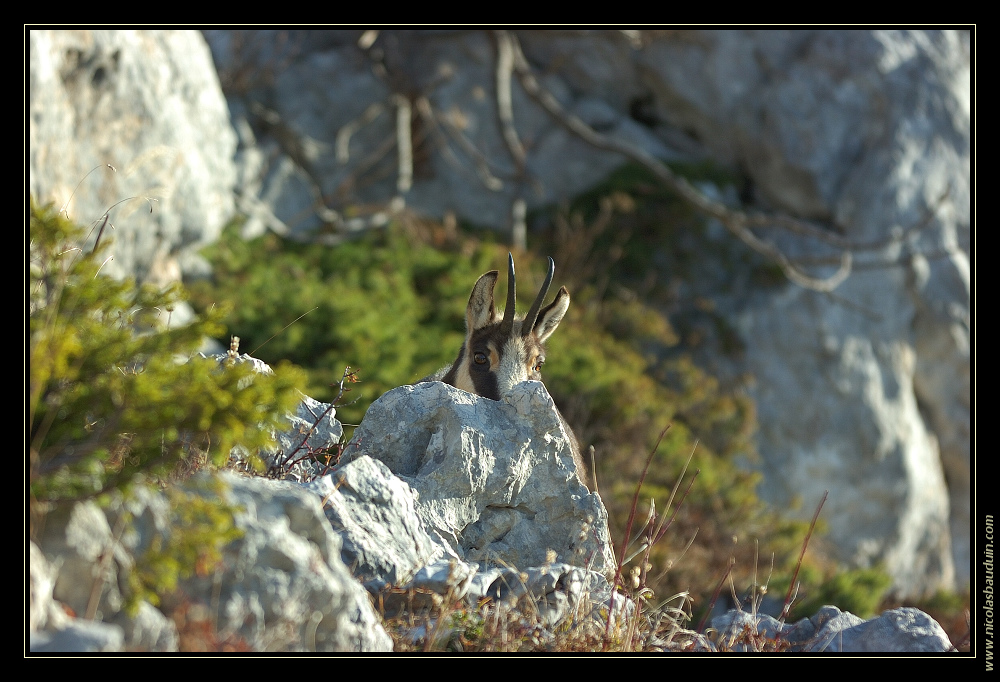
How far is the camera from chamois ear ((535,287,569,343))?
22.8 ft

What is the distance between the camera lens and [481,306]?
7.06 m

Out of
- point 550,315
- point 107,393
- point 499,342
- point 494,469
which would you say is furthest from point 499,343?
point 107,393

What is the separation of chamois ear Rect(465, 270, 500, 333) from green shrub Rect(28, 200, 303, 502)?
370cm

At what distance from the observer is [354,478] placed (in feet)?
14.0

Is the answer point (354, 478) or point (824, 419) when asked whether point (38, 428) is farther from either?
point (824, 419)

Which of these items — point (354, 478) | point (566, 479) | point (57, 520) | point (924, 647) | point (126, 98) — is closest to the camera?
point (57, 520)

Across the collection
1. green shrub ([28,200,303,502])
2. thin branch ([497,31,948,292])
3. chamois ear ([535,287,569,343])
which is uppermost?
thin branch ([497,31,948,292])

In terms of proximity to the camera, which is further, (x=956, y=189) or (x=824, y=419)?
(x=956, y=189)

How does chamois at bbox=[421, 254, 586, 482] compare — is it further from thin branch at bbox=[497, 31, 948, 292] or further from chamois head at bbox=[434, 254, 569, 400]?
thin branch at bbox=[497, 31, 948, 292]

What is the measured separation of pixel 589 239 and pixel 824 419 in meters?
5.24

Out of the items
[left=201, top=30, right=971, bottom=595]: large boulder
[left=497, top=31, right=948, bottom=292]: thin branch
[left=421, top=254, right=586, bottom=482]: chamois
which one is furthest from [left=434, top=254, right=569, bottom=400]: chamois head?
[left=201, top=30, right=971, bottom=595]: large boulder

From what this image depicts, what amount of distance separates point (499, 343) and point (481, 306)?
0.52 m

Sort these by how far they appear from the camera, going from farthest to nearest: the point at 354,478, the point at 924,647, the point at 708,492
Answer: the point at 708,492
the point at 924,647
the point at 354,478

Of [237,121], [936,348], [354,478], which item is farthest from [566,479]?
[936,348]
